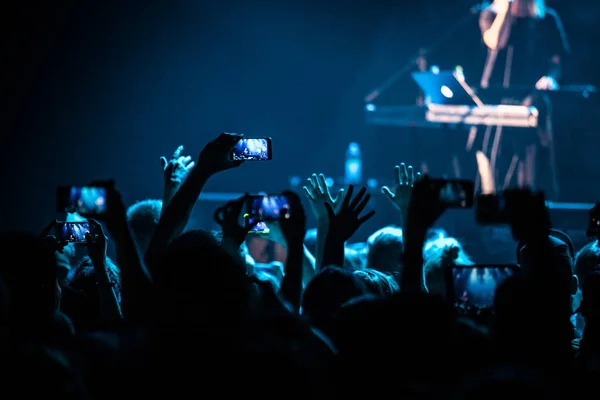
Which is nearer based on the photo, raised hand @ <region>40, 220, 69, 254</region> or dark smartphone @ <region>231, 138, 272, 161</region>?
raised hand @ <region>40, 220, 69, 254</region>

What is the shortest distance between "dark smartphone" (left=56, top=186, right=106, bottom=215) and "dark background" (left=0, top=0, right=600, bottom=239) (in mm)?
5913

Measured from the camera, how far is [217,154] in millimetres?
2596

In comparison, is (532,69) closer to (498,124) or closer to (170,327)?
(498,124)

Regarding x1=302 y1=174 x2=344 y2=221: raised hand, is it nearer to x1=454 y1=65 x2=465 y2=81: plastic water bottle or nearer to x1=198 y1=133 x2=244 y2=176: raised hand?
x1=198 y1=133 x2=244 y2=176: raised hand

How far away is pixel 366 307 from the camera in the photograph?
5.47 feet

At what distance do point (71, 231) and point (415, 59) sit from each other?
8775 mm

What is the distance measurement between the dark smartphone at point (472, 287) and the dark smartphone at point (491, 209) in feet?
0.71

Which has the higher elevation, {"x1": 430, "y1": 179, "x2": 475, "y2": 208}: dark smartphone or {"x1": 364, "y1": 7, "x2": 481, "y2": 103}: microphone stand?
{"x1": 364, "y1": 7, "x2": 481, "y2": 103}: microphone stand

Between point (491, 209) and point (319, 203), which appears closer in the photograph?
point (491, 209)

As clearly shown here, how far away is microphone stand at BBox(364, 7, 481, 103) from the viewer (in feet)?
34.5

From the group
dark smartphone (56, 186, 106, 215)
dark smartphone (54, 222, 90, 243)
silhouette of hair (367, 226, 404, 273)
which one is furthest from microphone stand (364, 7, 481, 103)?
dark smartphone (56, 186, 106, 215)

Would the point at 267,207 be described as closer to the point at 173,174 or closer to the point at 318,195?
the point at 318,195

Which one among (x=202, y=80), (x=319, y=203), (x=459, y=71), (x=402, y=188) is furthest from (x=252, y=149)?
(x=459, y=71)

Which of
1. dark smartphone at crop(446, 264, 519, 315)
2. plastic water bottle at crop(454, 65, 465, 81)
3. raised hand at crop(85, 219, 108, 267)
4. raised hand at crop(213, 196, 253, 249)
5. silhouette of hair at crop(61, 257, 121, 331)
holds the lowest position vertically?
silhouette of hair at crop(61, 257, 121, 331)
